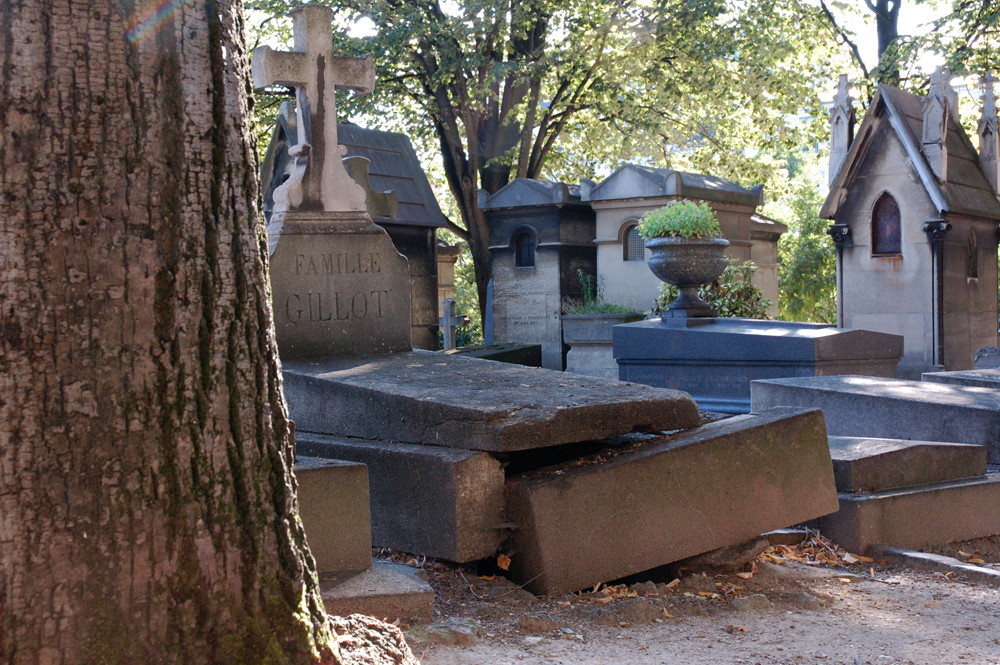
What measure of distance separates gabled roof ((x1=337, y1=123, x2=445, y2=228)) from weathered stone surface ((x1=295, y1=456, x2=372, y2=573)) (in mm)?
11376

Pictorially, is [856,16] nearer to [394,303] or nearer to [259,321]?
[394,303]

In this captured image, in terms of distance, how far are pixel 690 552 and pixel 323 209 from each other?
319cm

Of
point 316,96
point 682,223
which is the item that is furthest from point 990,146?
point 316,96

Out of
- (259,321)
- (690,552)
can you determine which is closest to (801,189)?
(690,552)

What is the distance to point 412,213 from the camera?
1540 cm

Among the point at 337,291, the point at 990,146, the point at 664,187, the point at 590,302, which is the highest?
the point at 990,146

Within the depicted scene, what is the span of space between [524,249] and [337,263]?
1068 cm

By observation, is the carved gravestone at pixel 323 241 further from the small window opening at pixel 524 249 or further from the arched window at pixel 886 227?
the small window opening at pixel 524 249

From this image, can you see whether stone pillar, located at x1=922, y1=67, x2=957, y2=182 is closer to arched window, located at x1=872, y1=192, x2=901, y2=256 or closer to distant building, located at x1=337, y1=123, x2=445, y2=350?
arched window, located at x1=872, y1=192, x2=901, y2=256

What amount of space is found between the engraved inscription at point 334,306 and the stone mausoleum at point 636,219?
29.3 ft

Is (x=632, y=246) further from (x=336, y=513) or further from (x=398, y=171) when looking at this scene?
(x=336, y=513)

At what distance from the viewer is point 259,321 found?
2.11 metres

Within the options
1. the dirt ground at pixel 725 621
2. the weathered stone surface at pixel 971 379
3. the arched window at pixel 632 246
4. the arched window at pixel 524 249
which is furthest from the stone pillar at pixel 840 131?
the dirt ground at pixel 725 621

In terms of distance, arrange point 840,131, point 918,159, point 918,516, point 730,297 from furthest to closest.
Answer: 1. point 840,131
2. point 918,159
3. point 730,297
4. point 918,516
